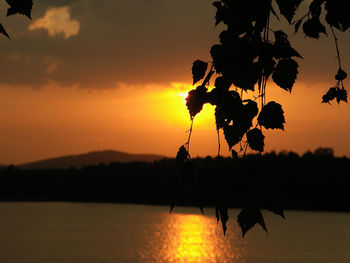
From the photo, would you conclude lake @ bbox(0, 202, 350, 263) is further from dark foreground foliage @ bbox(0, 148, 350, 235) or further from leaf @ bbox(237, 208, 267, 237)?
leaf @ bbox(237, 208, 267, 237)

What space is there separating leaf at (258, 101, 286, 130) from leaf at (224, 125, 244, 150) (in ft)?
0.34

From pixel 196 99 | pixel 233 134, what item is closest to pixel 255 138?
pixel 233 134

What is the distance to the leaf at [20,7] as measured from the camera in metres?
1.81

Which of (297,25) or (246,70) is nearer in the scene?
(246,70)

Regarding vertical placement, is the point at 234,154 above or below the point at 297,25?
below

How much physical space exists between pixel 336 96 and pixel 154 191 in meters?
151

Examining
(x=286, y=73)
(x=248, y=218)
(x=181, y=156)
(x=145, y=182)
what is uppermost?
(x=145, y=182)

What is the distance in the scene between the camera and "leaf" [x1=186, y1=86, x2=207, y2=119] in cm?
207

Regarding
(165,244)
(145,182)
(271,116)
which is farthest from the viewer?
(145,182)

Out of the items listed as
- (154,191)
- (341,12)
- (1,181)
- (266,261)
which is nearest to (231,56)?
(341,12)

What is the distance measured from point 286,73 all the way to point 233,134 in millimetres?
319

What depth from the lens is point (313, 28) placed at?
245cm

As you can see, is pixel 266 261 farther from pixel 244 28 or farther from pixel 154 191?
pixel 154 191

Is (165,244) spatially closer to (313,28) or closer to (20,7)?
(313,28)
